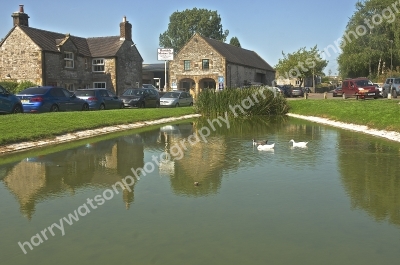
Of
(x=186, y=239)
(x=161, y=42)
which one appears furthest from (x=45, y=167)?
(x=161, y=42)

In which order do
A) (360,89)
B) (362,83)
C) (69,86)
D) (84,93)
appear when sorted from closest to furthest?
(84,93)
(360,89)
(362,83)
(69,86)

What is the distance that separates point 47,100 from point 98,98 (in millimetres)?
5788

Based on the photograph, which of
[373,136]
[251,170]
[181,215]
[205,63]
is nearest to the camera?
[181,215]

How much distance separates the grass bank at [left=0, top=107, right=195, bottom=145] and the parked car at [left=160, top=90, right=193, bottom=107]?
12.0m

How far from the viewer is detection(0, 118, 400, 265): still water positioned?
555 cm

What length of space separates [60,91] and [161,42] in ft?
325

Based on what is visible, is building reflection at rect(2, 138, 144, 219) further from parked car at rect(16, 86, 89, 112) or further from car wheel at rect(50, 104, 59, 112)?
car wheel at rect(50, 104, 59, 112)

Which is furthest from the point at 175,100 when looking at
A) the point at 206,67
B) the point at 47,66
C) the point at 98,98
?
the point at 206,67

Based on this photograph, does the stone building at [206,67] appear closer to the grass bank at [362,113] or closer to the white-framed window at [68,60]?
the white-framed window at [68,60]

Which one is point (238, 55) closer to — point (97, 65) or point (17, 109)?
point (97, 65)

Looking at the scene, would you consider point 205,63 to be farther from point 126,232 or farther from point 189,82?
point 126,232

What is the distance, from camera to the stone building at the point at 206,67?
60344mm

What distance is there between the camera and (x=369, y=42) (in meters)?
71.1

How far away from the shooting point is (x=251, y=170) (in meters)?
10.7
